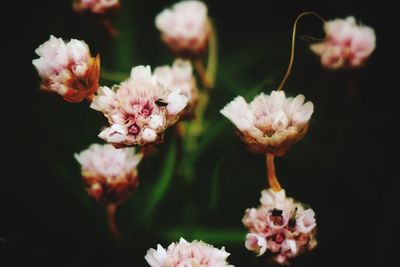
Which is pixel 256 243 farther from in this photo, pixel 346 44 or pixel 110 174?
pixel 346 44

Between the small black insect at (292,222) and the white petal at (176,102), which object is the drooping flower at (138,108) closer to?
the white petal at (176,102)

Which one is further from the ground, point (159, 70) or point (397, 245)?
point (159, 70)

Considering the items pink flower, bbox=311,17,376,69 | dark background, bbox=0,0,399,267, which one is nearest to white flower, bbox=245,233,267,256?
dark background, bbox=0,0,399,267

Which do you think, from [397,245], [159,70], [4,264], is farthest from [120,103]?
[397,245]

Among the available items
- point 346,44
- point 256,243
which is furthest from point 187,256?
point 346,44

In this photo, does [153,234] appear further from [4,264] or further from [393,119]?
[393,119]

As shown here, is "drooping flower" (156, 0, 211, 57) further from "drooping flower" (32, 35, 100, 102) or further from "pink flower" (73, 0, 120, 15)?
"drooping flower" (32, 35, 100, 102)
